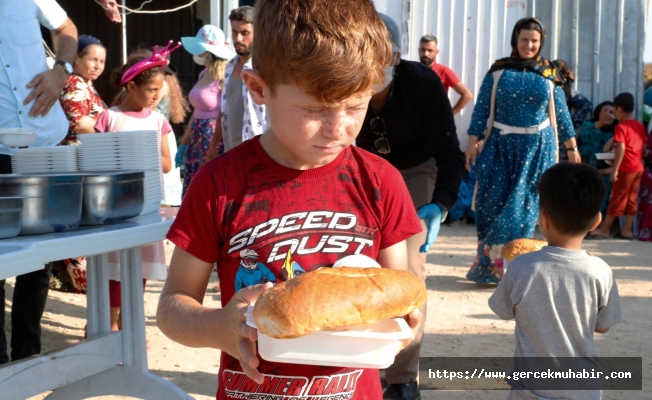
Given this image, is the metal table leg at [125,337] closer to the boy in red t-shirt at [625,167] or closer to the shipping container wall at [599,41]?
the boy in red t-shirt at [625,167]

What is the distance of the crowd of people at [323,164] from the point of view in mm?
1453

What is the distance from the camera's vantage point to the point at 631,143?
29.9ft

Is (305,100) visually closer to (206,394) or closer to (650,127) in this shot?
(206,394)

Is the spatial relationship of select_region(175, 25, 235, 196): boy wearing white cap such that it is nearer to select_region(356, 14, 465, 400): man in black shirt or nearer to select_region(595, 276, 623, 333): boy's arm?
select_region(356, 14, 465, 400): man in black shirt

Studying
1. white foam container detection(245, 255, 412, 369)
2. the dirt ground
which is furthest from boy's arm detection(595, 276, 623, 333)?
white foam container detection(245, 255, 412, 369)

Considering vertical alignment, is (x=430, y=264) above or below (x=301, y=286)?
below

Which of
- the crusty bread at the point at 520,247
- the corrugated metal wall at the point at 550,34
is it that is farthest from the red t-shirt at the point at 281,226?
the corrugated metal wall at the point at 550,34

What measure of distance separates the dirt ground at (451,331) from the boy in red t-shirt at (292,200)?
2491mm

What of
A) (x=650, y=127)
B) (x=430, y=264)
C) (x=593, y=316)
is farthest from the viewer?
(x=650, y=127)

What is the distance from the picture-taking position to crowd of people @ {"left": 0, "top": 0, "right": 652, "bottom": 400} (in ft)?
4.77

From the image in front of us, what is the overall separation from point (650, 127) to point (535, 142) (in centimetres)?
426

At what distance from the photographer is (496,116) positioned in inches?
248

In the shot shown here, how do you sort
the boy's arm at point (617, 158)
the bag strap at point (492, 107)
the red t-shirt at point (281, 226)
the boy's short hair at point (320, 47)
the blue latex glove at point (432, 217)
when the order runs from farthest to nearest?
the boy's arm at point (617, 158) → the bag strap at point (492, 107) → the blue latex glove at point (432, 217) → the red t-shirt at point (281, 226) → the boy's short hair at point (320, 47)

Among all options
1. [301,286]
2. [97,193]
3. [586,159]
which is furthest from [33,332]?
[586,159]
